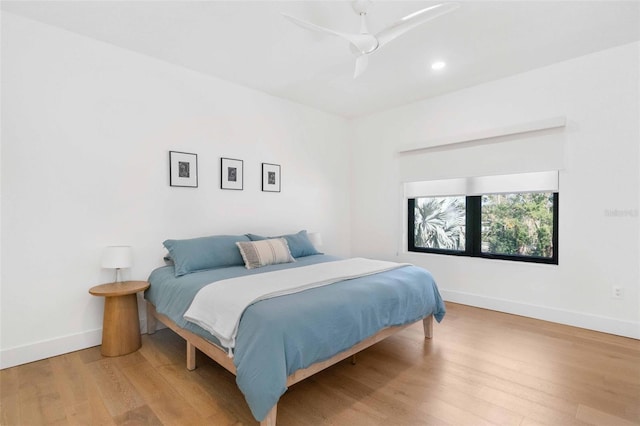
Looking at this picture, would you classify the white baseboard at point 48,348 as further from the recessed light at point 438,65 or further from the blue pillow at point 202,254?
the recessed light at point 438,65

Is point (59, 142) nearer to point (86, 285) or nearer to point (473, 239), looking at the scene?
point (86, 285)

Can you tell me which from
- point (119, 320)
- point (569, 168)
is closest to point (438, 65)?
point (569, 168)

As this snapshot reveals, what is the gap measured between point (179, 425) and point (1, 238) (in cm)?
199

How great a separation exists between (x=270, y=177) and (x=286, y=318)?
103 inches

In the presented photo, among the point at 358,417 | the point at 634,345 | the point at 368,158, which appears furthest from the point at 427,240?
the point at 358,417

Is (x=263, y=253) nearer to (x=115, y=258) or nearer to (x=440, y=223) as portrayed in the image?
(x=115, y=258)

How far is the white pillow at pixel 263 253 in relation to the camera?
3068mm

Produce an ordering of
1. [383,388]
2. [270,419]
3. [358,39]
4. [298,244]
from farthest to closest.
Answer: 1. [298,244]
2. [358,39]
3. [383,388]
4. [270,419]

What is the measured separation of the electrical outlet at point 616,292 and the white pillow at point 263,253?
3002 mm

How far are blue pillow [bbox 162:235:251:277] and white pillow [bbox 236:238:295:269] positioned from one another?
0.10 metres

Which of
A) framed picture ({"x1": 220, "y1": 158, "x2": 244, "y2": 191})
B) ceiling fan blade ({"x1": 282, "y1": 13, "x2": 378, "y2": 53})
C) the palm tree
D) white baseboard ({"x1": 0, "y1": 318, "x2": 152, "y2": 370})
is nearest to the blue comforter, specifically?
white baseboard ({"x1": 0, "y1": 318, "x2": 152, "y2": 370})

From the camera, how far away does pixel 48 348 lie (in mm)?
2598

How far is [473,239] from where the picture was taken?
400 centimetres

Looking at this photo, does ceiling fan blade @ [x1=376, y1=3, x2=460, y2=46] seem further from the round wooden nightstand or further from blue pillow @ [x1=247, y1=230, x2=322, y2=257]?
the round wooden nightstand
